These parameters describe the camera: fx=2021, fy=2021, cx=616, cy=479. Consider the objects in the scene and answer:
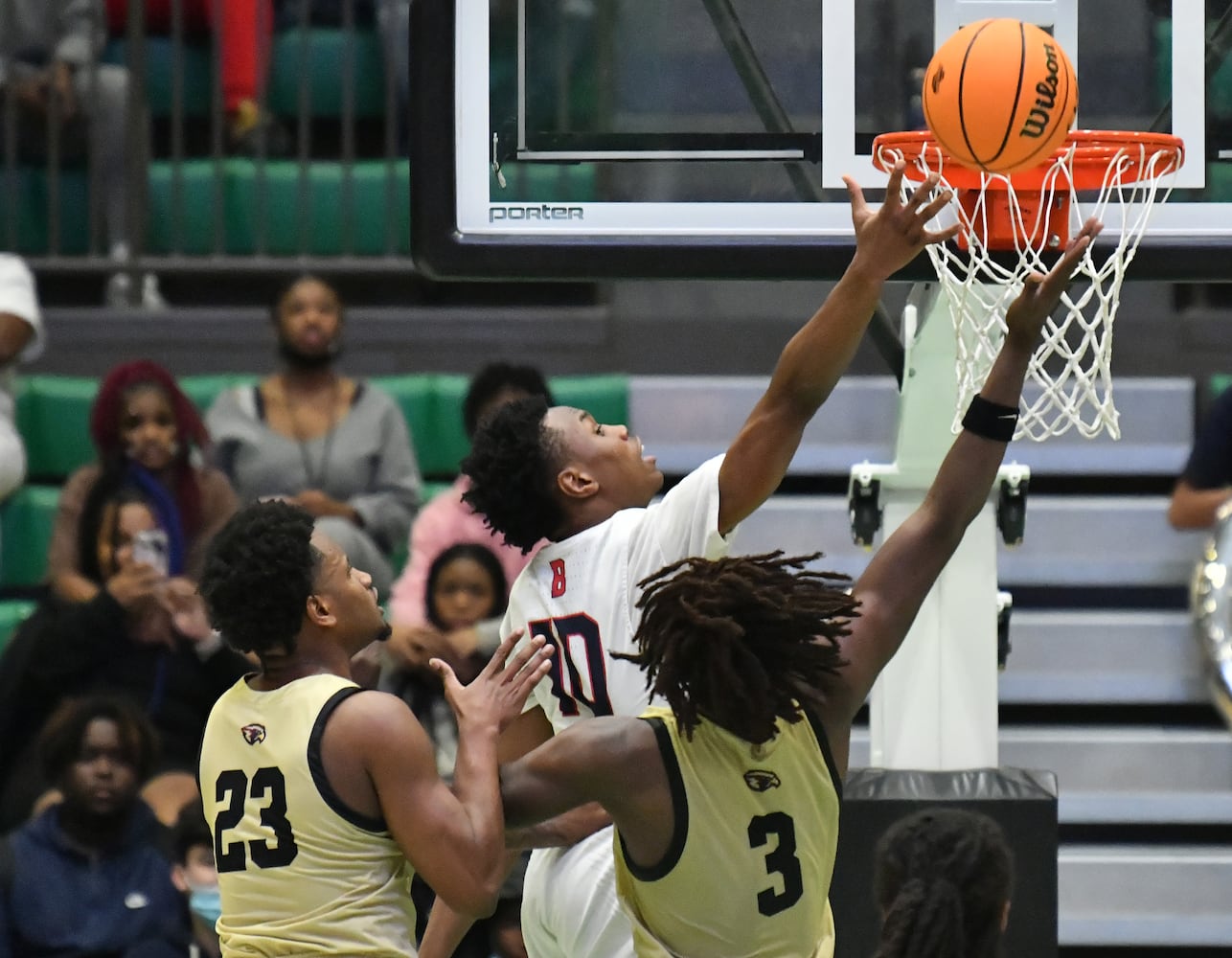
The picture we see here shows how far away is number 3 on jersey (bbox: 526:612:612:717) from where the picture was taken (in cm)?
339

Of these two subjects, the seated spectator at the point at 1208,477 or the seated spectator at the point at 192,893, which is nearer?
the seated spectator at the point at 192,893

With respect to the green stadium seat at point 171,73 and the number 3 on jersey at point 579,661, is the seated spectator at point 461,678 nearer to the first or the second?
the number 3 on jersey at point 579,661

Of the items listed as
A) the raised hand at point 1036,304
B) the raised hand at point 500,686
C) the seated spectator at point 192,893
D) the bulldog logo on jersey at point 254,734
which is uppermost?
the raised hand at point 1036,304

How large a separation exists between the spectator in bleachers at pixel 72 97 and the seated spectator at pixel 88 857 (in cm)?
245

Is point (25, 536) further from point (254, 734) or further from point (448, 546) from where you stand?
point (254, 734)

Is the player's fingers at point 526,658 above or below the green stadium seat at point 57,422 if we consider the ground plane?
below

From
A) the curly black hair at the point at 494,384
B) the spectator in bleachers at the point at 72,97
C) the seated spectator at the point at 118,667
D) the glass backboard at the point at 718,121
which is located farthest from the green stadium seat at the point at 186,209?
the glass backboard at the point at 718,121

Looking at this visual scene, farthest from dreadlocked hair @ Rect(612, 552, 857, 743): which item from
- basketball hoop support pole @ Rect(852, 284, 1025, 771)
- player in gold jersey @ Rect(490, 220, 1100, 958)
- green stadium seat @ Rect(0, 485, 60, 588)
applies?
green stadium seat @ Rect(0, 485, 60, 588)

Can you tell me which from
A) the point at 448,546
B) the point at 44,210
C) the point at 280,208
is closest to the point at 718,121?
the point at 448,546

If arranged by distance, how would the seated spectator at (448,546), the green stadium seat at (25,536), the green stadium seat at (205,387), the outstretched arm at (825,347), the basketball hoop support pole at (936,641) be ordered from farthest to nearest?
the green stadium seat at (205,387), the green stadium seat at (25,536), the seated spectator at (448,546), the basketball hoop support pole at (936,641), the outstretched arm at (825,347)

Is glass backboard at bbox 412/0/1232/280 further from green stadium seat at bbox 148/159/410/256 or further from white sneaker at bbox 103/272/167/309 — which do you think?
white sneaker at bbox 103/272/167/309

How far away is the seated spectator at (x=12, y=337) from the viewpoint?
623cm

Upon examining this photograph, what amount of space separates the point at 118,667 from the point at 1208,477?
3.06 meters

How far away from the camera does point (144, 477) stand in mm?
5820
